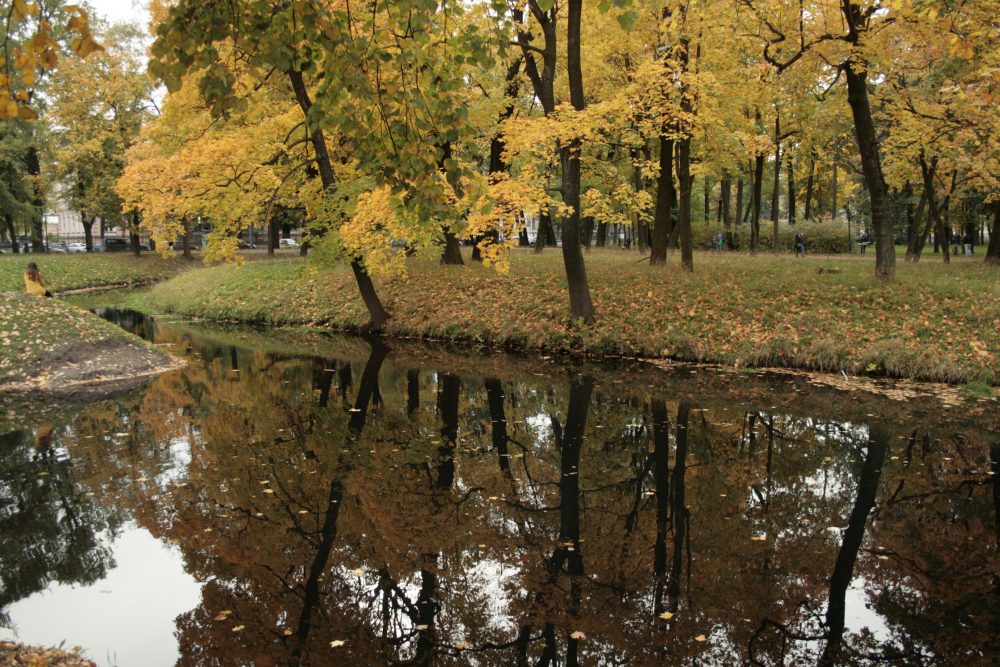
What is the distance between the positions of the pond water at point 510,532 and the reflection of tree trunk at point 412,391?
0.18m

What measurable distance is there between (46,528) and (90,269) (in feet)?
111

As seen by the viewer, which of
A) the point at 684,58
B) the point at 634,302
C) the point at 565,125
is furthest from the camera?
the point at 684,58

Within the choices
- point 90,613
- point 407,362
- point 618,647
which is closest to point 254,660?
point 90,613

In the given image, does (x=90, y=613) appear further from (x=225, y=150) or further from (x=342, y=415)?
(x=225, y=150)

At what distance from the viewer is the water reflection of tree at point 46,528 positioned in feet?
19.2

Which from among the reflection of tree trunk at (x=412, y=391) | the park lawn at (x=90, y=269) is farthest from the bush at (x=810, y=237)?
the park lawn at (x=90, y=269)

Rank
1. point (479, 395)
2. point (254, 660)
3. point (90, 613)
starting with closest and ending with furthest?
point (254, 660), point (90, 613), point (479, 395)

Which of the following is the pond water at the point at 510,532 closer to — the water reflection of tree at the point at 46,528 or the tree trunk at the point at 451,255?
the water reflection of tree at the point at 46,528

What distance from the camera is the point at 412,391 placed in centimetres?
1251

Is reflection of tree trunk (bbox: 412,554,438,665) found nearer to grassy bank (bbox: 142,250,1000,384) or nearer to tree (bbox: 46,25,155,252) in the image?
grassy bank (bbox: 142,250,1000,384)

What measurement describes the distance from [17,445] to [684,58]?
16.2m

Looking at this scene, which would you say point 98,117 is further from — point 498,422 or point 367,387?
point 498,422

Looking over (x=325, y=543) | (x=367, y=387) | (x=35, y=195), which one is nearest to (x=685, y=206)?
(x=367, y=387)

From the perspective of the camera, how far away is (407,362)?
15.6 m
